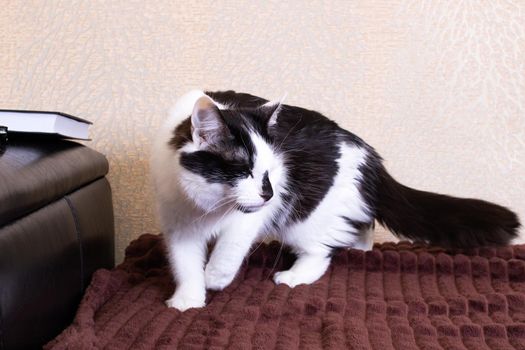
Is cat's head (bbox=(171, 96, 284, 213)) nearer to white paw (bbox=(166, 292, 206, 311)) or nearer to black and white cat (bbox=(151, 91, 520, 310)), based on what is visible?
black and white cat (bbox=(151, 91, 520, 310))

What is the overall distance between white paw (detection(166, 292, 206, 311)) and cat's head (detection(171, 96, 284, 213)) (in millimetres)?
197

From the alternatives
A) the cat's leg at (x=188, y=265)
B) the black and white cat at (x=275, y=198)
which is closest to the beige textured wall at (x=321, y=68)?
the black and white cat at (x=275, y=198)

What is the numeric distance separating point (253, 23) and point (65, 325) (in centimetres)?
94

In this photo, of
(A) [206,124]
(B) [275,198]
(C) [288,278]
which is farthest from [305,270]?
(A) [206,124]

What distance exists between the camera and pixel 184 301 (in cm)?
102

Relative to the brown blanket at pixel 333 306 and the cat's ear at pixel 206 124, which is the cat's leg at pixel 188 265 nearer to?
the brown blanket at pixel 333 306

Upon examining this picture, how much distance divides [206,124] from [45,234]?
328mm

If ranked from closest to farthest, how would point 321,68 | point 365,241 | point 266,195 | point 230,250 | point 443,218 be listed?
point 266,195, point 230,250, point 443,218, point 365,241, point 321,68

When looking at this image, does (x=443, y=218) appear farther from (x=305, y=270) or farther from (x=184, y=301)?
(x=184, y=301)

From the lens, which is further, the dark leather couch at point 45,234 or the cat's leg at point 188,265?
the cat's leg at point 188,265

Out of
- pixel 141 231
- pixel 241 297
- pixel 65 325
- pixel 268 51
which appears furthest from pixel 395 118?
pixel 65 325

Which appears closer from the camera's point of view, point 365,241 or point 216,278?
point 216,278

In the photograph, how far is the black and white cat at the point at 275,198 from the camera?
0.94 m

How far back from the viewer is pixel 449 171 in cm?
150
